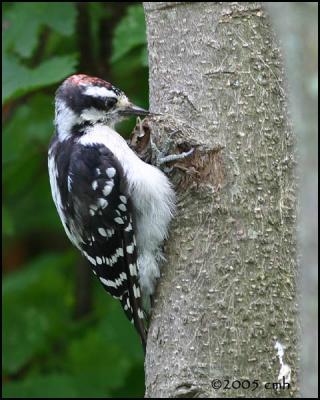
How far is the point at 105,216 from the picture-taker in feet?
13.5

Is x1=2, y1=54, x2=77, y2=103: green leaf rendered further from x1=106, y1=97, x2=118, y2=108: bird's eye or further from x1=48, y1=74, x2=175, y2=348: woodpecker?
A: x1=106, y1=97, x2=118, y2=108: bird's eye

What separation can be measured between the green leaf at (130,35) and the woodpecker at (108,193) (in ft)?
1.53

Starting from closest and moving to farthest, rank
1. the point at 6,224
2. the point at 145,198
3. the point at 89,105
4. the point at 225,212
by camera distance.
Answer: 1. the point at 225,212
2. the point at 145,198
3. the point at 89,105
4. the point at 6,224

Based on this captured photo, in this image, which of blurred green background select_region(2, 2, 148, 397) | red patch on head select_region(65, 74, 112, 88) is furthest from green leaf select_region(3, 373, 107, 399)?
red patch on head select_region(65, 74, 112, 88)

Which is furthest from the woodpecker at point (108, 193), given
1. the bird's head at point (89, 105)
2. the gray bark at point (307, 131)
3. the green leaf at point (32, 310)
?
the gray bark at point (307, 131)

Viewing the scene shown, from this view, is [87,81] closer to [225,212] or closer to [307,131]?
[225,212]

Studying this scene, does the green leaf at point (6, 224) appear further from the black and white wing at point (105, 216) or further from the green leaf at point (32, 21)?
the black and white wing at point (105, 216)

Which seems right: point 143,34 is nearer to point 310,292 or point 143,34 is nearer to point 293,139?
point 293,139

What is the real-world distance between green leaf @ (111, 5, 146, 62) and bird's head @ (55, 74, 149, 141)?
439mm

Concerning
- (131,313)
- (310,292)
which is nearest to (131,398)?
(131,313)

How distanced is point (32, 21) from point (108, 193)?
1382 mm

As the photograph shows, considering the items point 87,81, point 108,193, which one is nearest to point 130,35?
point 87,81

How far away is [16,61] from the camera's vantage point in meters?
4.76

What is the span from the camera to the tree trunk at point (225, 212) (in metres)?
3.38
